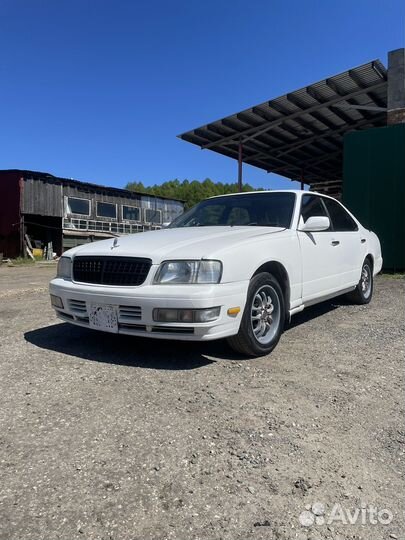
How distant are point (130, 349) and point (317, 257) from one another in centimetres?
215

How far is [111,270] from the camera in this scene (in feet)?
11.2

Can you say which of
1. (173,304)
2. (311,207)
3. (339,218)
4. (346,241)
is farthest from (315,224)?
(173,304)

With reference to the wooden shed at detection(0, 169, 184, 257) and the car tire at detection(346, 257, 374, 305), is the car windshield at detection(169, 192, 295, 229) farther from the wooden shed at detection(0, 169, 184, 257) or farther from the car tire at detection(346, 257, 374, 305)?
the wooden shed at detection(0, 169, 184, 257)

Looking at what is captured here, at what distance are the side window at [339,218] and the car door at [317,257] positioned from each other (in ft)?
0.65

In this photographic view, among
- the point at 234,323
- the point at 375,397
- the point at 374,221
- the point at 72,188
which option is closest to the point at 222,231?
the point at 234,323

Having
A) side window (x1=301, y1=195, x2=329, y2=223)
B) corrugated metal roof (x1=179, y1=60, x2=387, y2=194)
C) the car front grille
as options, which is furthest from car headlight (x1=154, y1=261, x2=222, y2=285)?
corrugated metal roof (x1=179, y1=60, x2=387, y2=194)

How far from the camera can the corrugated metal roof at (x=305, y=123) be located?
12.3 meters

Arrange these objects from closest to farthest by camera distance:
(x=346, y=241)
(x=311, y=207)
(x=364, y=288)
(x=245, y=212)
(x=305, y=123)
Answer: (x=245, y=212) < (x=311, y=207) < (x=346, y=241) < (x=364, y=288) < (x=305, y=123)

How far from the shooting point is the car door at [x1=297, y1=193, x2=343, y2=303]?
13.8ft

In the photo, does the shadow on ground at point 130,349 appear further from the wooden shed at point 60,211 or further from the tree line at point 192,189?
the tree line at point 192,189

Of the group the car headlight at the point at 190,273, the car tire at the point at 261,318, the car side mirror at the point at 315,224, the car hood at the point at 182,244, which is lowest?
the car tire at the point at 261,318

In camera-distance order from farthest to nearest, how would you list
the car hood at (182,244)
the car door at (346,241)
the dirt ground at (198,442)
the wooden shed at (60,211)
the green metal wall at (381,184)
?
the wooden shed at (60,211), the green metal wall at (381,184), the car door at (346,241), the car hood at (182,244), the dirt ground at (198,442)

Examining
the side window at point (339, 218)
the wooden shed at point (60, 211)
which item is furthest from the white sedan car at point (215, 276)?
the wooden shed at point (60, 211)

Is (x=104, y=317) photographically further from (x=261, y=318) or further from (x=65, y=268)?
(x=261, y=318)
